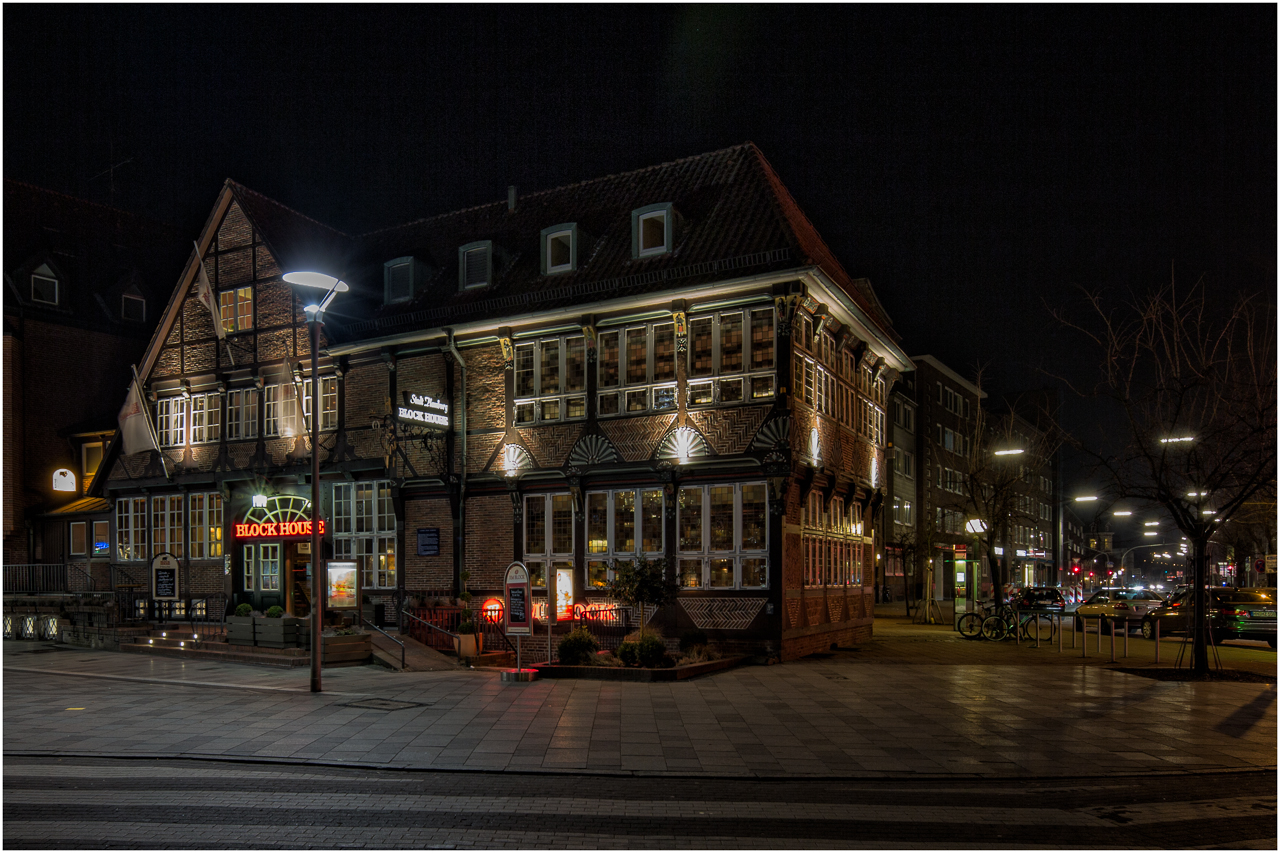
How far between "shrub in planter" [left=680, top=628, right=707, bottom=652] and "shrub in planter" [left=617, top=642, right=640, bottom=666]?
232 cm

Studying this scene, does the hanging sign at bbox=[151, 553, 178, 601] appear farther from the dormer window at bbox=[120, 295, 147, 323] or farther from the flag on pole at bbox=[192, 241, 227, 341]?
the dormer window at bbox=[120, 295, 147, 323]

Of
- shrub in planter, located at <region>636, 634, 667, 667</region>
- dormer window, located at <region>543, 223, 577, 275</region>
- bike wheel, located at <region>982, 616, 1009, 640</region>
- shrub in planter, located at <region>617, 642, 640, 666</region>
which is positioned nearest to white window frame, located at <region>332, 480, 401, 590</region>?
dormer window, located at <region>543, 223, 577, 275</region>

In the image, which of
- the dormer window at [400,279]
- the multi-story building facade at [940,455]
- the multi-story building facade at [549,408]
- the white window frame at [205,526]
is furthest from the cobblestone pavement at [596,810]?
the multi-story building facade at [940,455]

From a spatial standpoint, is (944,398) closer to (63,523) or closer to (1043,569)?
(1043,569)

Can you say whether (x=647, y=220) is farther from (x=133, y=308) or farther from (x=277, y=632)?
(x=133, y=308)

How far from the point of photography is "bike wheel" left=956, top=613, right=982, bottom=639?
28.6m

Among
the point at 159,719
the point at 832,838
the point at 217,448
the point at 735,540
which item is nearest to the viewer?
the point at 832,838

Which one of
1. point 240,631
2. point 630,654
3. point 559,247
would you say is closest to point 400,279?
point 559,247

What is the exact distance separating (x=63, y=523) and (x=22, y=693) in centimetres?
2167

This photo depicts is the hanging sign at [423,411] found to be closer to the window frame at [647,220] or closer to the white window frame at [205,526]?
the window frame at [647,220]

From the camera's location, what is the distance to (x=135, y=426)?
31391mm

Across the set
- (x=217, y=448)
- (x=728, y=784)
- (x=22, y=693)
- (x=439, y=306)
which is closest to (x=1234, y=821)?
(x=728, y=784)

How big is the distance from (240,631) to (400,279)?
11.7 metres

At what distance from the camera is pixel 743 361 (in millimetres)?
21938
